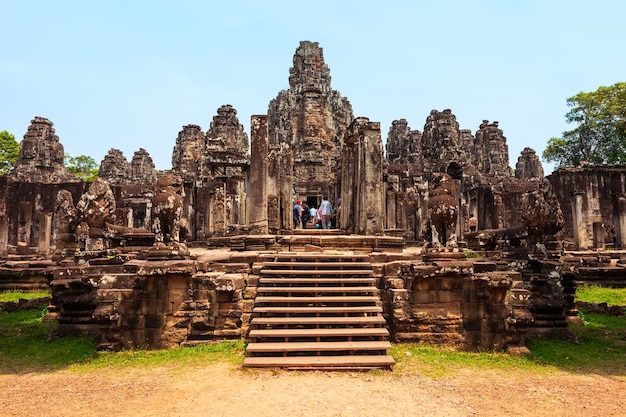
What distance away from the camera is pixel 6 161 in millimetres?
35031

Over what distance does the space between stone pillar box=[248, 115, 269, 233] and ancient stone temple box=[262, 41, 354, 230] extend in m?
17.2

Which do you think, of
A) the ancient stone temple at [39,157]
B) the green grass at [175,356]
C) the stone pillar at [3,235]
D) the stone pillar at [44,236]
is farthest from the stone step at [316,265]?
the ancient stone temple at [39,157]

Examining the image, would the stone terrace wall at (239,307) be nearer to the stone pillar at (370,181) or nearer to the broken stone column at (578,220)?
the stone pillar at (370,181)

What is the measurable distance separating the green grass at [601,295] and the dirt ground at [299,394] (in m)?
6.40

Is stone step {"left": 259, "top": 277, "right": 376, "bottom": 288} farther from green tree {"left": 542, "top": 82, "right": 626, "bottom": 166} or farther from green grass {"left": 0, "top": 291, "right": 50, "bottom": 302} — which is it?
green tree {"left": 542, "top": 82, "right": 626, "bottom": 166}

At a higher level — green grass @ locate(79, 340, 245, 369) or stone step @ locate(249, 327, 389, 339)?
stone step @ locate(249, 327, 389, 339)

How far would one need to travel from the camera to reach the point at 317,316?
6059mm

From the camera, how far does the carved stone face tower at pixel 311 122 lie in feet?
100

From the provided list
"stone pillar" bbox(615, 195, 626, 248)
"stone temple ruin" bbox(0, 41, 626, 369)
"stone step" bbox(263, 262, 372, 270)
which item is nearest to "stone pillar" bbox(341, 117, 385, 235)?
"stone temple ruin" bbox(0, 41, 626, 369)

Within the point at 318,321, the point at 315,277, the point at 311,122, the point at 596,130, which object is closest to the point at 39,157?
the point at 311,122

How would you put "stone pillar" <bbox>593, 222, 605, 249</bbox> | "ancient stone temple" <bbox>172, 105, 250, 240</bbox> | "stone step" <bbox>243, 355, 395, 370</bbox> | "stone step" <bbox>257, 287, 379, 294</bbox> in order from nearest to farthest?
"stone step" <bbox>243, 355, 395, 370</bbox> → "stone step" <bbox>257, 287, 379, 294</bbox> → "ancient stone temple" <bbox>172, 105, 250, 240</bbox> → "stone pillar" <bbox>593, 222, 605, 249</bbox>

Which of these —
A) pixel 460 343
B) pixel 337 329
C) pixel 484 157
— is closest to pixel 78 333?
pixel 337 329

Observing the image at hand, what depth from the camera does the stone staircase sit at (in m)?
5.29

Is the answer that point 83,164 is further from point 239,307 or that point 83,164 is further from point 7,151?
point 239,307
